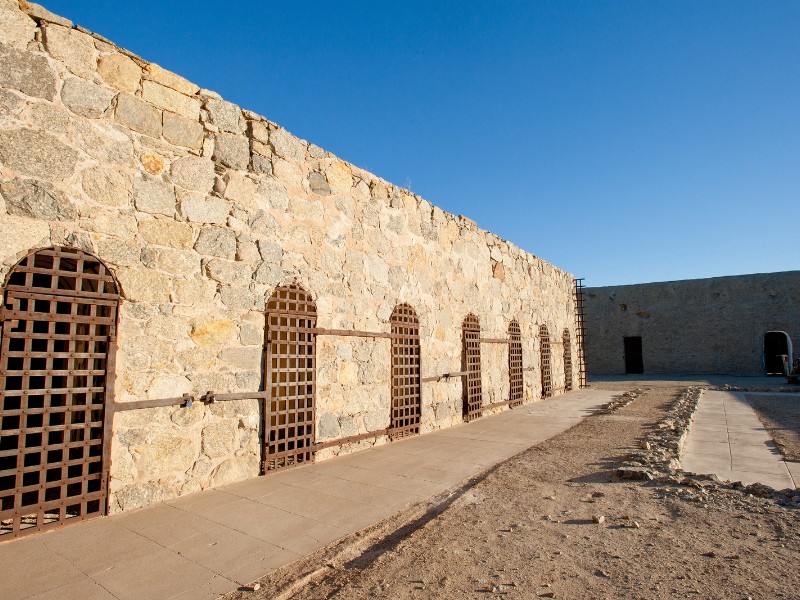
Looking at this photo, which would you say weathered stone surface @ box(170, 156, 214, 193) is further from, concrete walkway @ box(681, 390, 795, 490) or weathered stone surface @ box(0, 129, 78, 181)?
concrete walkway @ box(681, 390, 795, 490)

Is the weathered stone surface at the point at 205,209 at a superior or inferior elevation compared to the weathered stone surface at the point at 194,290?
superior

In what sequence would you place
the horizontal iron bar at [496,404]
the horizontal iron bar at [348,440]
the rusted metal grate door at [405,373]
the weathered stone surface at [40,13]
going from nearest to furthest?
1. the weathered stone surface at [40,13]
2. the horizontal iron bar at [348,440]
3. the rusted metal grate door at [405,373]
4. the horizontal iron bar at [496,404]

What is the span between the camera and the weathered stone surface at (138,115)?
148 inches

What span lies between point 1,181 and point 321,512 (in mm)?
3103

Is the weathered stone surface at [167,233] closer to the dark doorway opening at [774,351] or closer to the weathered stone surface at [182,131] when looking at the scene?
the weathered stone surface at [182,131]

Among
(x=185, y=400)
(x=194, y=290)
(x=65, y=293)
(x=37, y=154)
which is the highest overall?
(x=37, y=154)

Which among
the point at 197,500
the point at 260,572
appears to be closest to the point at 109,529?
the point at 197,500

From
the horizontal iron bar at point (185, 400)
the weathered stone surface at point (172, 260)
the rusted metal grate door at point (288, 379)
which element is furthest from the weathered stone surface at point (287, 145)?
the horizontal iron bar at point (185, 400)

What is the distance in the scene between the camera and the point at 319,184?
5.45m

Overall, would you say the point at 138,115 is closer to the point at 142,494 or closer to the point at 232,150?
the point at 232,150

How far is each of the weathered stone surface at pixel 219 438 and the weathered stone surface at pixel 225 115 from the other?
9.00 feet

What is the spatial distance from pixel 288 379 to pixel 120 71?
309cm

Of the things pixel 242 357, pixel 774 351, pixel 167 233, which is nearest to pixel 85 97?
pixel 167 233

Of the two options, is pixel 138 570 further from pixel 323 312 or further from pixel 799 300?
pixel 799 300
